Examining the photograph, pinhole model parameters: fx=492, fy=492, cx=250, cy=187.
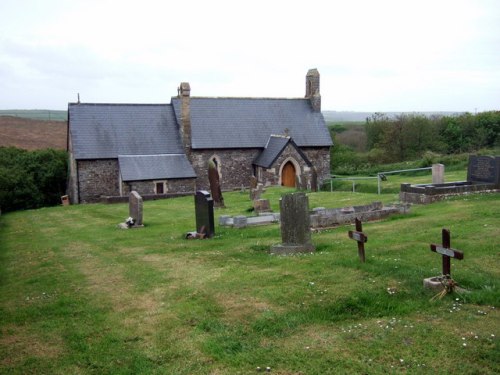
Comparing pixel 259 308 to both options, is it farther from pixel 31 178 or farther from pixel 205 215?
pixel 31 178

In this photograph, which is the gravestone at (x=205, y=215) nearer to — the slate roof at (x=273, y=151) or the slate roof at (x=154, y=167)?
the slate roof at (x=154, y=167)

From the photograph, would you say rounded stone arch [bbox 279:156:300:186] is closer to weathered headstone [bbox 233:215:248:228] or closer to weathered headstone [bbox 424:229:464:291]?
weathered headstone [bbox 233:215:248:228]

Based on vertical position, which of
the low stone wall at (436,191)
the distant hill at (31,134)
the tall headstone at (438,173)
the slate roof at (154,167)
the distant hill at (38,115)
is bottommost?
the low stone wall at (436,191)

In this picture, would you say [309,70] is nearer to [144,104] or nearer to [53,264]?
[144,104]

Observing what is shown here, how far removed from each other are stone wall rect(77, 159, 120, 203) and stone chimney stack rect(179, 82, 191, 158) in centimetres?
502

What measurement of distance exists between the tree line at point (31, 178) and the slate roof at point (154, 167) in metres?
6.92

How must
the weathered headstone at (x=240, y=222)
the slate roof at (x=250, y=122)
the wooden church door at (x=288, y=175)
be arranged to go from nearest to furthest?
1. the weathered headstone at (x=240, y=222)
2. the wooden church door at (x=288, y=175)
3. the slate roof at (x=250, y=122)

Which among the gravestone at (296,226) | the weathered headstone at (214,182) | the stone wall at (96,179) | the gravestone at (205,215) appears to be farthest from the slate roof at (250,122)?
the gravestone at (296,226)

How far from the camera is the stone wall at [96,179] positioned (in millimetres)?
32781

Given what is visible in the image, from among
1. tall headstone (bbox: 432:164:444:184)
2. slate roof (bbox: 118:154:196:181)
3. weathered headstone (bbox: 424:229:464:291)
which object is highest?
slate roof (bbox: 118:154:196:181)

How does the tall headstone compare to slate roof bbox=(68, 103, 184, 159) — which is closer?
the tall headstone

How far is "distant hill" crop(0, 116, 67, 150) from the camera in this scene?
62.4 metres

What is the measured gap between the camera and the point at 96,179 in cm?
3316

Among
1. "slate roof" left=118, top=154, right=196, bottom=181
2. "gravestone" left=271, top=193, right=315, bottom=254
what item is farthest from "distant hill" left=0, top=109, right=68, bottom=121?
"gravestone" left=271, top=193, right=315, bottom=254
